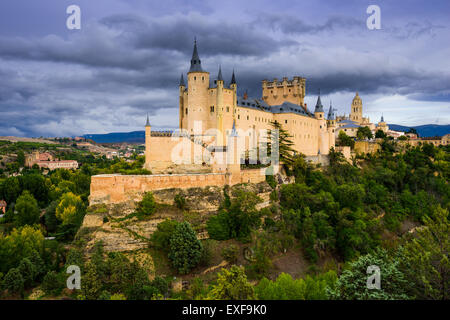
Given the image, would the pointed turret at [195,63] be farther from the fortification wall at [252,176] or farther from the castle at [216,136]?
the fortification wall at [252,176]

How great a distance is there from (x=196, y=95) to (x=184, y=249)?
2368 cm

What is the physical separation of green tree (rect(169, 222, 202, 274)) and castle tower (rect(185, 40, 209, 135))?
59.8 ft

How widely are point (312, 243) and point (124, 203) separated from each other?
70.0 ft

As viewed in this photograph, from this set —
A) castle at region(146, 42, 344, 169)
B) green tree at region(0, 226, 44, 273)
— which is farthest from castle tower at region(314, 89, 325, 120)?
green tree at region(0, 226, 44, 273)

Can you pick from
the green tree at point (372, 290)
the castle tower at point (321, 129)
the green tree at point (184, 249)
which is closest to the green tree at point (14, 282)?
the green tree at point (184, 249)

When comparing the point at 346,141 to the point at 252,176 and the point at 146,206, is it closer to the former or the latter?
the point at 252,176

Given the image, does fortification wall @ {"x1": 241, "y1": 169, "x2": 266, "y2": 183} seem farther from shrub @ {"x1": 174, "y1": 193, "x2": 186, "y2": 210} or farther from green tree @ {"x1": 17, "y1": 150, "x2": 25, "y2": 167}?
green tree @ {"x1": 17, "y1": 150, "x2": 25, "y2": 167}

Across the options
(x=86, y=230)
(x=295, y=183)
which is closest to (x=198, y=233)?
(x=86, y=230)

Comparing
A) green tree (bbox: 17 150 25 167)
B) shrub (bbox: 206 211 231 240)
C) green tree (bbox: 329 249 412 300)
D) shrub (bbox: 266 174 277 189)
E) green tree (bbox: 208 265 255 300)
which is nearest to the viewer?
green tree (bbox: 329 249 412 300)

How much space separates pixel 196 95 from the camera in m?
45.0

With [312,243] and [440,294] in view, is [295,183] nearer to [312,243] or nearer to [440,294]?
[312,243]

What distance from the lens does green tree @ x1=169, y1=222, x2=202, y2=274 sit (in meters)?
28.8

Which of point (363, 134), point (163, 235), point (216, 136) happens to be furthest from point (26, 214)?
point (363, 134)

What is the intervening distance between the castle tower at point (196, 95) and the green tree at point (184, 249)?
18236mm
